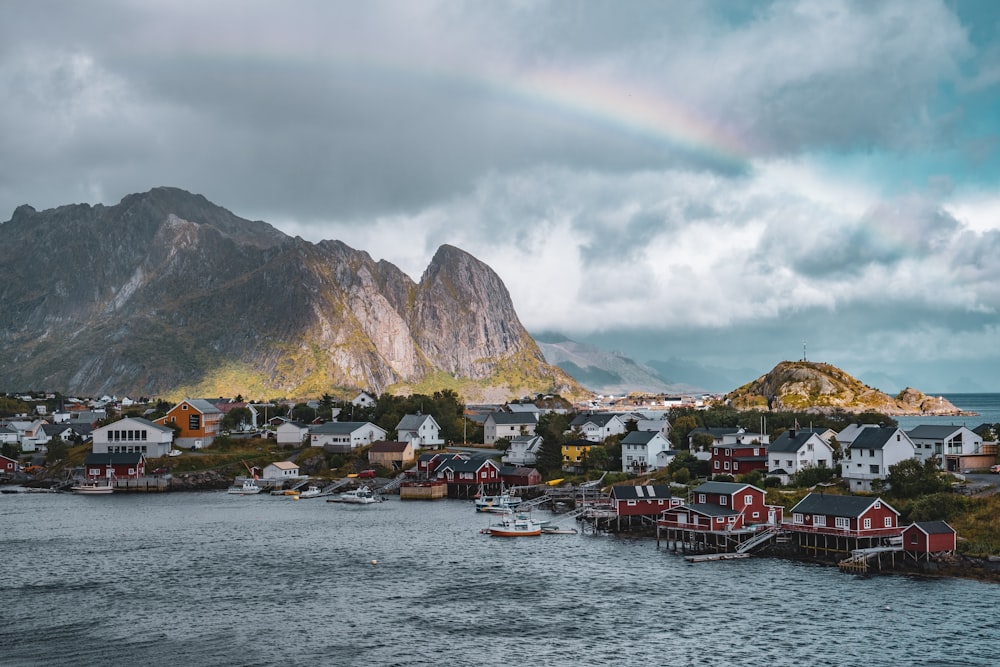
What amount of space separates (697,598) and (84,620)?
37.5 meters

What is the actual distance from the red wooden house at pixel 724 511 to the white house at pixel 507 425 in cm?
8138

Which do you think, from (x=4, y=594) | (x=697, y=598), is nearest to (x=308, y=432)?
(x=4, y=594)

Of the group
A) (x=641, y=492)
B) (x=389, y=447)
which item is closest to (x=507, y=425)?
(x=389, y=447)

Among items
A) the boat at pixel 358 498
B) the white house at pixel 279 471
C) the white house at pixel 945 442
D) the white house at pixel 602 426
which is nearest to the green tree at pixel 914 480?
the white house at pixel 945 442

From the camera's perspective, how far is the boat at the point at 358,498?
4619 inches

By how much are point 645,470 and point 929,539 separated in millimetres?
53646

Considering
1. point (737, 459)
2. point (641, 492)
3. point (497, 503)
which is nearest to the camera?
point (641, 492)

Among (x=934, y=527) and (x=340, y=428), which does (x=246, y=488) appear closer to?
(x=340, y=428)

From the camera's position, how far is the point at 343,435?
148 m

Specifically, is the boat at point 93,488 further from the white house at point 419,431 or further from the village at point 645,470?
the white house at point 419,431

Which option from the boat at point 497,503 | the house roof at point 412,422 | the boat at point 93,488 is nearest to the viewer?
the boat at point 497,503

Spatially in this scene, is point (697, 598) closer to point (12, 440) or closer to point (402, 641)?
point (402, 641)

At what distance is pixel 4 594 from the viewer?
5822 centimetres

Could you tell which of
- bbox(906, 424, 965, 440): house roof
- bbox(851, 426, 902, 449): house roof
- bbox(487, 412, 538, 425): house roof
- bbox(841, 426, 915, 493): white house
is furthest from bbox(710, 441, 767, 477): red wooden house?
bbox(487, 412, 538, 425): house roof
